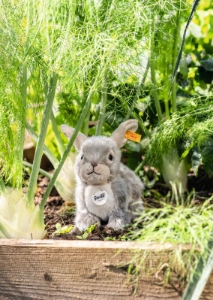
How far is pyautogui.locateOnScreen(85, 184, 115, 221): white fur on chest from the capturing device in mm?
1709

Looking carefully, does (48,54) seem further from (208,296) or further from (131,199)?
(208,296)

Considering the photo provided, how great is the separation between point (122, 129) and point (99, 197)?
0.22 metres

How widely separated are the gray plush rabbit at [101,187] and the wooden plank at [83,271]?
239mm

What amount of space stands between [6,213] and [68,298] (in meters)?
0.32

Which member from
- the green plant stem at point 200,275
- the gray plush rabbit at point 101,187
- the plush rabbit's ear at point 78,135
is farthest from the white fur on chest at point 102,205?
the green plant stem at point 200,275

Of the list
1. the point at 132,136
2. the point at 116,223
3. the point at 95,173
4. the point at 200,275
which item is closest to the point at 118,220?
the point at 116,223

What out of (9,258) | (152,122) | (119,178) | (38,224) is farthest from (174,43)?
(9,258)

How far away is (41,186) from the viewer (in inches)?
101

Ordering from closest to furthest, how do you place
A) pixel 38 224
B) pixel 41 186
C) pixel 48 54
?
pixel 48 54, pixel 38 224, pixel 41 186

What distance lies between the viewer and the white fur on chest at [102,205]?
171 centimetres

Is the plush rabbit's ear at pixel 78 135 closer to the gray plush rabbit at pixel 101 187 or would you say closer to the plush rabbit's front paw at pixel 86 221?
the gray plush rabbit at pixel 101 187

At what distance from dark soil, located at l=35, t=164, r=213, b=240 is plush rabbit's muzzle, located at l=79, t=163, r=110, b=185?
5.2 inches

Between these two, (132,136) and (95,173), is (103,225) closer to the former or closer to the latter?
(95,173)

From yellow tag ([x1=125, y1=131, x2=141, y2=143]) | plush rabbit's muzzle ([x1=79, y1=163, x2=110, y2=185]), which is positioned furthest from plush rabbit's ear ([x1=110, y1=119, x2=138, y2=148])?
plush rabbit's muzzle ([x1=79, y1=163, x2=110, y2=185])
